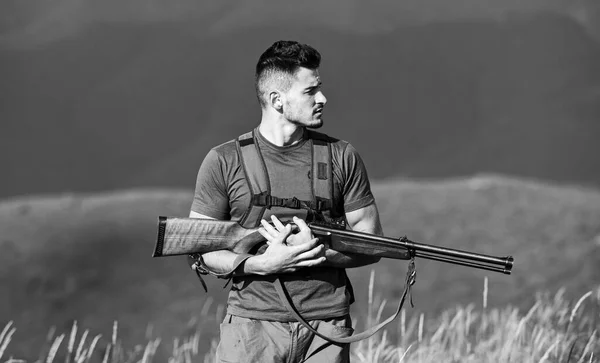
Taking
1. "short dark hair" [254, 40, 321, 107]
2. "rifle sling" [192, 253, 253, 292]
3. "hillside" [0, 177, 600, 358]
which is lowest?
"hillside" [0, 177, 600, 358]

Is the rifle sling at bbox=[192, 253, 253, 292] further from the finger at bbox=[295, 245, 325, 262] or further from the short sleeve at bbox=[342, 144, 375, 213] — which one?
the short sleeve at bbox=[342, 144, 375, 213]

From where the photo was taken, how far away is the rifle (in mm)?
3375

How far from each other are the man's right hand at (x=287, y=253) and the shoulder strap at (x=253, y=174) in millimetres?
137

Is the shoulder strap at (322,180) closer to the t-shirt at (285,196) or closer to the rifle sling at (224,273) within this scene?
the t-shirt at (285,196)

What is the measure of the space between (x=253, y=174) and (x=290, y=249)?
338 millimetres

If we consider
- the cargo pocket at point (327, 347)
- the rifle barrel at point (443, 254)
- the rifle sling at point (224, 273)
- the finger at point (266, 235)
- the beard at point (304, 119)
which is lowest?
the cargo pocket at point (327, 347)

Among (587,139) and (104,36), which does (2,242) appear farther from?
(587,139)

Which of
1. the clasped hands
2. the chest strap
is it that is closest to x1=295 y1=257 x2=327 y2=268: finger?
the clasped hands

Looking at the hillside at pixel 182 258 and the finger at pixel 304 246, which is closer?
the finger at pixel 304 246

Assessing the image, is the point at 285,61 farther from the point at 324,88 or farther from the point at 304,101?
the point at 324,88

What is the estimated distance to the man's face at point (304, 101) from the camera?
3.44 metres

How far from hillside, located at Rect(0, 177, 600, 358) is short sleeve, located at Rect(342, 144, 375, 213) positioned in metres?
7.02

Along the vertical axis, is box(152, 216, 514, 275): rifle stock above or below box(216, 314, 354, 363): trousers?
above

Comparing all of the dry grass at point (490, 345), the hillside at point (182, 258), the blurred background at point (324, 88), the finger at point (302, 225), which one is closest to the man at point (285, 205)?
the finger at point (302, 225)
